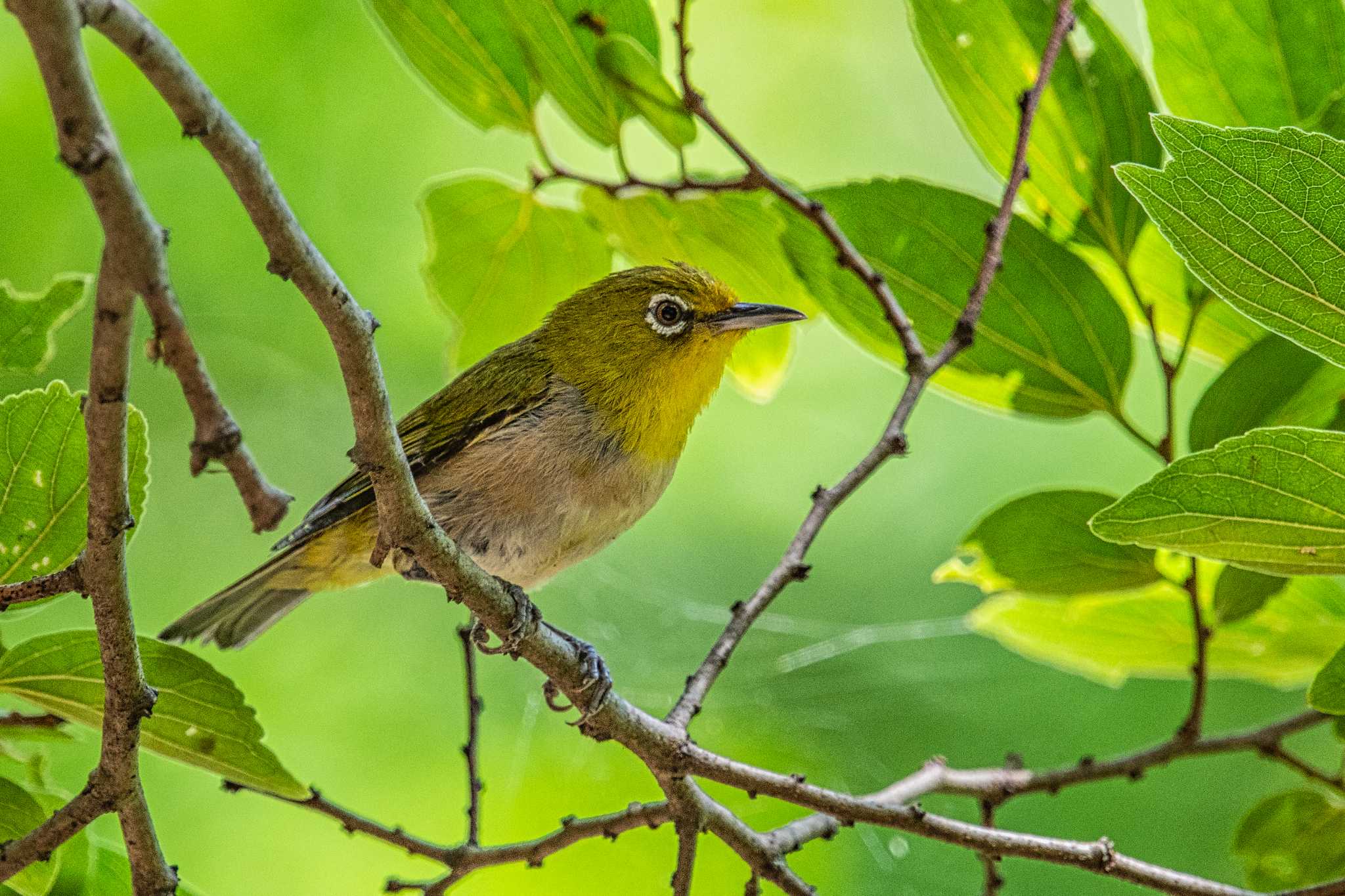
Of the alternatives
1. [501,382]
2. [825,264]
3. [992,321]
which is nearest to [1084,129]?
[992,321]

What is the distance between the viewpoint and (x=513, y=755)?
19.5 feet

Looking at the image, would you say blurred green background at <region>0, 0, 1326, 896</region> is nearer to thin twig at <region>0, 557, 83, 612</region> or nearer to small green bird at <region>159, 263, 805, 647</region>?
small green bird at <region>159, 263, 805, 647</region>

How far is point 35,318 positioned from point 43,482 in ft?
1.30

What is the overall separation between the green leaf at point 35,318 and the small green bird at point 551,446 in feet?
3.00

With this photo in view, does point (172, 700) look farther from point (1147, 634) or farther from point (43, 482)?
point (1147, 634)

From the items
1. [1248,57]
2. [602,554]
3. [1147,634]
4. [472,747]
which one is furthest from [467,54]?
[602,554]

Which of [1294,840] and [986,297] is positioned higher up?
[986,297]

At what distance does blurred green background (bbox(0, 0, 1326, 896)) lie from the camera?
5582 mm

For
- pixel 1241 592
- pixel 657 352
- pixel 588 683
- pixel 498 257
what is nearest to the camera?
pixel 588 683

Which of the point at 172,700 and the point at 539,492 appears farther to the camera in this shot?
the point at 539,492

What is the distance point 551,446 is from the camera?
2.91 meters

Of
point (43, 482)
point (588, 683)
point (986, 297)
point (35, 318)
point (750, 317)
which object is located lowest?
point (588, 683)

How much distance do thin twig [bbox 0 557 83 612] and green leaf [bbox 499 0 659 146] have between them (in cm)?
139

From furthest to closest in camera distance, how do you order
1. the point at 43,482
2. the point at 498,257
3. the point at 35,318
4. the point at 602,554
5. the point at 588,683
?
the point at 602,554, the point at 498,257, the point at 588,683, the point at 35,318, the point at 43,482
